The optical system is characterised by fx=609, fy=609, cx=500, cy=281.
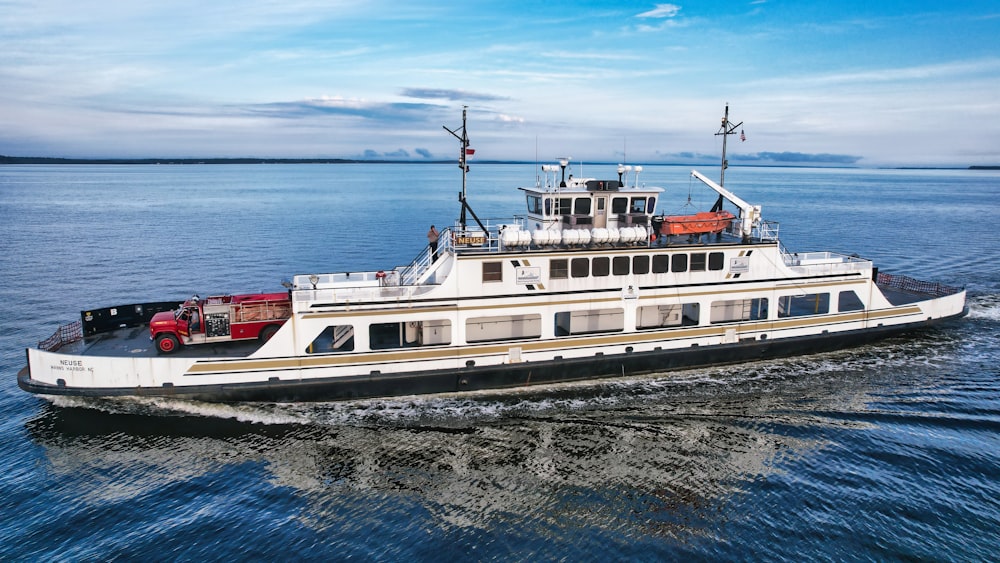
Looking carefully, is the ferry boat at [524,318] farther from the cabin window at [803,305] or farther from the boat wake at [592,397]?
the boat wake at [592,397]

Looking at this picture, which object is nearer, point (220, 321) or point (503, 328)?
point (220, 321)

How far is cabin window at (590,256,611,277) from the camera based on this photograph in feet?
71.2

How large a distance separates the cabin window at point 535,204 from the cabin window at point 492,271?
3.65 m

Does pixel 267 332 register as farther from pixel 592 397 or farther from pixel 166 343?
pixel 592 397

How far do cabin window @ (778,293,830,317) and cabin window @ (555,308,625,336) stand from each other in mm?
7573

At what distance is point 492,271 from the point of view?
20.9 meters

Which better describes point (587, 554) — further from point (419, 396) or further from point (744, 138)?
point (744, 138)

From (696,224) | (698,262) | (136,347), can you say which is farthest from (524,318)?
(136,347)

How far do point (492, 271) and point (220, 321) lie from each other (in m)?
9.25

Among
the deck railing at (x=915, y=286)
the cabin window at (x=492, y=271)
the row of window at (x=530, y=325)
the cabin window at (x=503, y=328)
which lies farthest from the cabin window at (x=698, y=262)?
the deck railing at (x=915, y=286)

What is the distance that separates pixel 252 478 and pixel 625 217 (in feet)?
50.3

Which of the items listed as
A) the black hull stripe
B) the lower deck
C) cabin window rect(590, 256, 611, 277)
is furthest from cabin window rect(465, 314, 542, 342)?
the lower deck

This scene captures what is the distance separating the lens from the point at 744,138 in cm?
2644

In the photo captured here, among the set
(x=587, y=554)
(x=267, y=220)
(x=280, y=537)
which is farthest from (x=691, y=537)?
(x=267, y=220)
